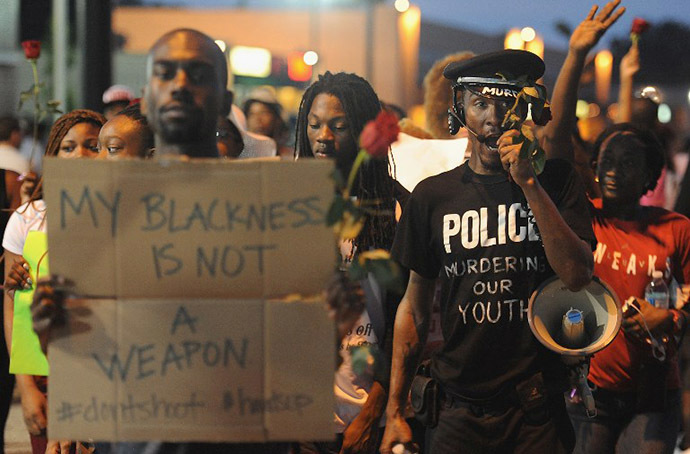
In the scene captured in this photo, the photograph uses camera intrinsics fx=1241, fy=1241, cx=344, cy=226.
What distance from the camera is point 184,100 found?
335 cm

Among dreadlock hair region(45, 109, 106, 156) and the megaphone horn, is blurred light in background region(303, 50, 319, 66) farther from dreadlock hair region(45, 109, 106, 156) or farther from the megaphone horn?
the megaphone horn

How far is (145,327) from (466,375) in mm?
1546

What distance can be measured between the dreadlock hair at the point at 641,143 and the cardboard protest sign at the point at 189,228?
3063mm

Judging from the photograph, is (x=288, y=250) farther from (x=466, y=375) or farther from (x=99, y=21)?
(x=99, y=21)

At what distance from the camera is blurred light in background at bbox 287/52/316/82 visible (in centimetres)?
2578

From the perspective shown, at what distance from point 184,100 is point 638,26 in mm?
4332

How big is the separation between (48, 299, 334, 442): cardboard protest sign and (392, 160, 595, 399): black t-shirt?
4.06 feet

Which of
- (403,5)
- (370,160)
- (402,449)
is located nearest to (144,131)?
(370,160)

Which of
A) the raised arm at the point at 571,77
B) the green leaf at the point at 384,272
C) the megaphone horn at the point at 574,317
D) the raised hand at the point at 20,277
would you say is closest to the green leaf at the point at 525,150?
the megaphone horn at the point at 574,317

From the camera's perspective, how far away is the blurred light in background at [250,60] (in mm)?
28141

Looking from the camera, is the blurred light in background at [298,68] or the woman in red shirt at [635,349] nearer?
the woman in red shirt at [635,349]

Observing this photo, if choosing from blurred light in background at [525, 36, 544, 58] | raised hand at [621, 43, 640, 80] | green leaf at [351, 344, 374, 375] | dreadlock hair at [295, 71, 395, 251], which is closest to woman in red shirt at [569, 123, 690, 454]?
blurred light in background at [525, 36, 544, 58]

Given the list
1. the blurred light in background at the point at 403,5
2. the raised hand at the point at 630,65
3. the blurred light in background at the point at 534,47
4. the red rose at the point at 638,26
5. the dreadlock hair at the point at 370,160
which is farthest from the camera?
the blurred light in background at the point at 403,5

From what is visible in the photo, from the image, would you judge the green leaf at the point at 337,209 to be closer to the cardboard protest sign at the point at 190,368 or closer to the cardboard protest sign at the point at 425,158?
the cardboard protest sign at the point at 190,368
